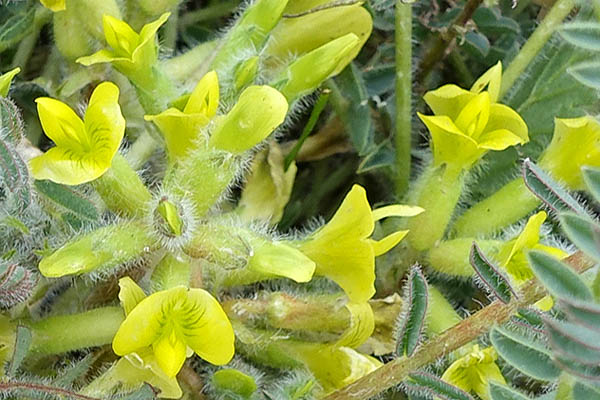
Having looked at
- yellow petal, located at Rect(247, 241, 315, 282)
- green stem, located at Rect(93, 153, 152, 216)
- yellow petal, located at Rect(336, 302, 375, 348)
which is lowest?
yellow petal, located at Rect(336, 302, 375, 348)

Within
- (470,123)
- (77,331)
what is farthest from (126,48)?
(470,123)

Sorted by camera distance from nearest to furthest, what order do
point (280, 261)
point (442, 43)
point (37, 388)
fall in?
point (37, 388)
point (280, 261)
point (442, 43)

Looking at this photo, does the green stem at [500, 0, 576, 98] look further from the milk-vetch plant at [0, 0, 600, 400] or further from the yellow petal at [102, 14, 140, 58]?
the yellow petal at [102, 14, 140, 58]

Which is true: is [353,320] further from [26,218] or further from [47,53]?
[47,53]

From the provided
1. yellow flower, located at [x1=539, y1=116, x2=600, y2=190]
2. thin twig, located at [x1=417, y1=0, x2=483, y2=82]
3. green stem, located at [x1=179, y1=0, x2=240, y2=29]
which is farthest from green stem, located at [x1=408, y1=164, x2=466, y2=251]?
green stem, located at [x1=179, y1=0, x2=240, y2=29]

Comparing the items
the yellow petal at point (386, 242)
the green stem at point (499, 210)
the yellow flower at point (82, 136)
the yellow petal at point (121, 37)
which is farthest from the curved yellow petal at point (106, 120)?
the green stem at point (499, 210)

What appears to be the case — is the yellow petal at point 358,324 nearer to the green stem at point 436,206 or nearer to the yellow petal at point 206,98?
the green stem at point 436,206

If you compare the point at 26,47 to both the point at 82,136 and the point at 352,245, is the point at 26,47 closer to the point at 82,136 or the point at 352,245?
the point at 82,136
